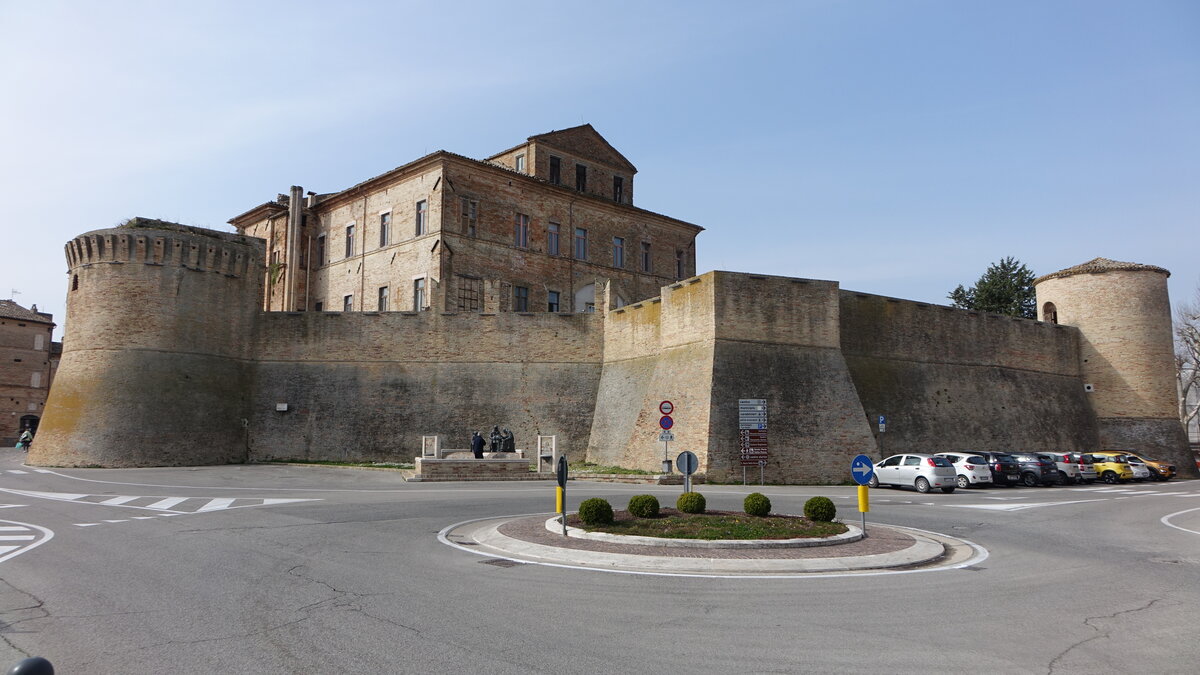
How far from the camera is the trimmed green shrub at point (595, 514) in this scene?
13.6m

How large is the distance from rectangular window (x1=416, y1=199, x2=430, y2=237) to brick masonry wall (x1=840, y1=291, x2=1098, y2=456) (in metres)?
23.0

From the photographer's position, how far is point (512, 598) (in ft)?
28.0

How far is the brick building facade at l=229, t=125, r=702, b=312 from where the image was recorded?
43.2 meters

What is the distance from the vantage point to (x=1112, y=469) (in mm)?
34531

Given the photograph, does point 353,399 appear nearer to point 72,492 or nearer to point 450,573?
point 72,492

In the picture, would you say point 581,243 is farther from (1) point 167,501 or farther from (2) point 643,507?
(2) point 643,507

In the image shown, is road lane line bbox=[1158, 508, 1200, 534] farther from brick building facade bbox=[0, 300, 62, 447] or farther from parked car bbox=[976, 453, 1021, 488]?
brick building facade bbox=[0, 300, 62, 447]

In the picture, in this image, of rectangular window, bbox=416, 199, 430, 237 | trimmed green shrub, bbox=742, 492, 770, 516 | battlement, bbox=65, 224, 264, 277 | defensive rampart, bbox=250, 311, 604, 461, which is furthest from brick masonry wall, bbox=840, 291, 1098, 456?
battlement, bbox=65, 224, 264, 277

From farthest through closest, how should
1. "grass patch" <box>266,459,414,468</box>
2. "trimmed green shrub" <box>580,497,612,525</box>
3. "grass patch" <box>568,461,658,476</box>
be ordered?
"grass patch" <box>266,459,414,468</box>
"grass patch" <box>568,461,658,476</box>
"trimmed green shrub" <box>580,497,612,525</box>

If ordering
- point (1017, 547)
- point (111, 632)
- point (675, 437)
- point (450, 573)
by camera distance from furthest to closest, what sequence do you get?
1. point (675, 437)
2. point (1017, 547)
3. point (450, 573)
4. point (111, 632)

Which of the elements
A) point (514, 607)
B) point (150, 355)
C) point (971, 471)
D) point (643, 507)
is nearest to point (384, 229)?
point (150, 355)

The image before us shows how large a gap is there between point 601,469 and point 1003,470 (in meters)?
15.5

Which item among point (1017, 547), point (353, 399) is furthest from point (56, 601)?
point (353, 399)

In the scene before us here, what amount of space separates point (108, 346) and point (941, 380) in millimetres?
37142
